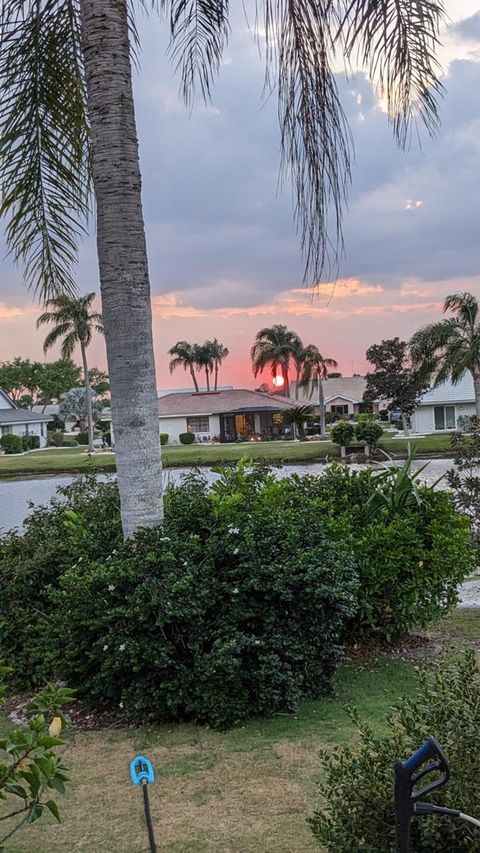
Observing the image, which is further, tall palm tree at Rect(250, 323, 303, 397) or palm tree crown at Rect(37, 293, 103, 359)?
tall palm tree at Rect(250, 323, 303, 397)

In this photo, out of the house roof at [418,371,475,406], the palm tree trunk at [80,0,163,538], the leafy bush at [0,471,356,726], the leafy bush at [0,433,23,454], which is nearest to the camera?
the leafy bush at [0,471,356,726]

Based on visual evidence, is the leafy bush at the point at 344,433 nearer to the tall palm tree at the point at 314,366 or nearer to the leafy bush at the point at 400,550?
the tall palm tree at the point at 314,366

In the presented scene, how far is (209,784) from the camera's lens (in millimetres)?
3240

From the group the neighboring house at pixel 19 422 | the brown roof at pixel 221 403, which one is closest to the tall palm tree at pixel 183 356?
the brown roof at pixel 221 403

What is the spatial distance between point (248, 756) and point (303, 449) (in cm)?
3438

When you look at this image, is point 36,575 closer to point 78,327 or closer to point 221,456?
point 221,456

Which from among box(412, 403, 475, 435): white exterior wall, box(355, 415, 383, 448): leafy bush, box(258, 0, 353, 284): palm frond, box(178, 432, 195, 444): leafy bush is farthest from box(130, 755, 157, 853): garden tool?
box(178, 432, 195, 444): leafy bush

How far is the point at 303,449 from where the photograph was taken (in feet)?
124

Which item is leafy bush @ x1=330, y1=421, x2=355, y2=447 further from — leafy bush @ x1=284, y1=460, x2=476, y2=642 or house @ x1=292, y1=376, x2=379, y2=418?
leafy bush @ x1=284, y1=460, x2=476, y2=642

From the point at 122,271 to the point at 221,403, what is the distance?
51.4m

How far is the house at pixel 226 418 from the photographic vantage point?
54000 mm

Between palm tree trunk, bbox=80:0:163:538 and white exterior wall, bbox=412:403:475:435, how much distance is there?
43030 mm

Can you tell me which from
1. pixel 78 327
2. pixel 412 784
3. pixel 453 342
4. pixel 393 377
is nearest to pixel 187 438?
pixel 78 327

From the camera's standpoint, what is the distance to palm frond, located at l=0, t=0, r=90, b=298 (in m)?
5.62
